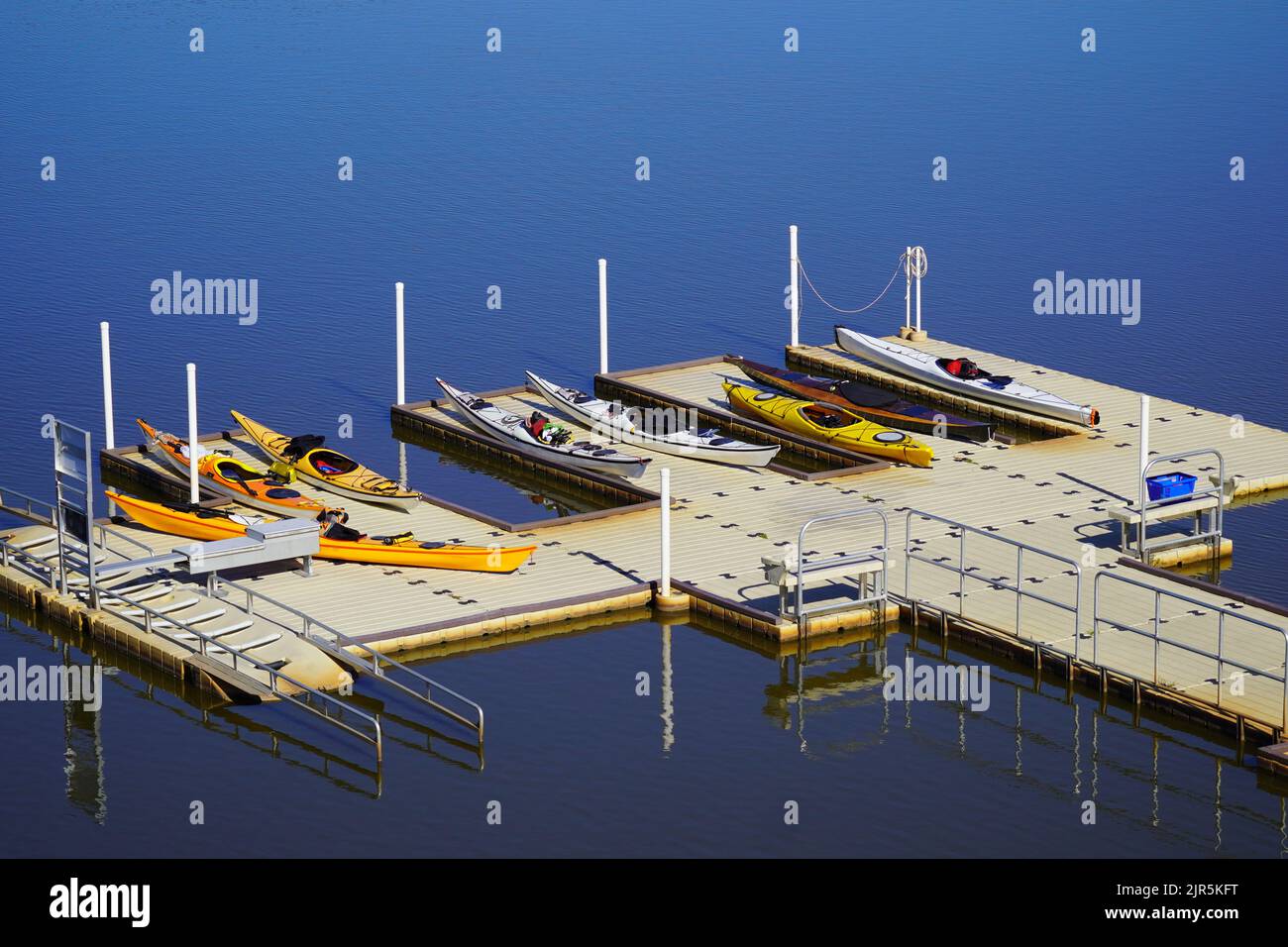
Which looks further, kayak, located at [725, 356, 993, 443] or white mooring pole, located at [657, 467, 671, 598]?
kayak, located at [725, 356, 993, 443]

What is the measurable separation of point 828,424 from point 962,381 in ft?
18.1

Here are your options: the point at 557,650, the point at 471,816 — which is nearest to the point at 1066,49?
the point at 557,650

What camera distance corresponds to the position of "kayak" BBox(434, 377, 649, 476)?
54.6 m

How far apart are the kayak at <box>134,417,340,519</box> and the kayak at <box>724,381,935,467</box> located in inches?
482

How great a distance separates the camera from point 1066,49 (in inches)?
4633

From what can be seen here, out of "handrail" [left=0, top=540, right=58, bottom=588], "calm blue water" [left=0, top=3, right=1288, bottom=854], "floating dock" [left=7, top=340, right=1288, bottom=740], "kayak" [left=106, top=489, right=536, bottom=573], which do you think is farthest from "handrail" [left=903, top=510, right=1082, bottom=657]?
"handrail" [left=0, top=540, right=58, bottom=588]

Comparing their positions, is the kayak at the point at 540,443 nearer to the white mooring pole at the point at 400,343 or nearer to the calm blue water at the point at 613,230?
the white mooring pole at the point at 400,343

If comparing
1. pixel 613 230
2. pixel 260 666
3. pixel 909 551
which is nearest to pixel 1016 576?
pixel 909 551

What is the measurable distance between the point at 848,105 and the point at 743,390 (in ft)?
153

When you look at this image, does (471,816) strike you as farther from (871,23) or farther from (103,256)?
(871,23)

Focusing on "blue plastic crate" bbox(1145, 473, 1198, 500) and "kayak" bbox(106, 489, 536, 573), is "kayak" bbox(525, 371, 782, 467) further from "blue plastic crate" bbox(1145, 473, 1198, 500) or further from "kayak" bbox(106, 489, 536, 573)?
"blue plastic crate" bbox(1145, 473, 1198, 500)

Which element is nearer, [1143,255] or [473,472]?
[473,472]

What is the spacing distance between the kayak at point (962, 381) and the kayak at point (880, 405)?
94 centimetres

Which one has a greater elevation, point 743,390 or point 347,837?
point 743,390
